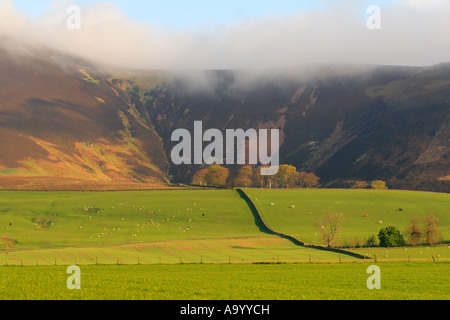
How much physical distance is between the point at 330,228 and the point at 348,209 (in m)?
35.8

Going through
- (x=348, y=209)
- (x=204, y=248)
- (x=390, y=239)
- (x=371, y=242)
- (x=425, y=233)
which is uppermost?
(x=348, y=209)

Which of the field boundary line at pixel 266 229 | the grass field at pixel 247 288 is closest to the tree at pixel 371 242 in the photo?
the field boundary line at pixel 266 229

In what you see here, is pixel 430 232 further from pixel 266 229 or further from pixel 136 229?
pixel 136 229

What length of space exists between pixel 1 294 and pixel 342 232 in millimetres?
97096

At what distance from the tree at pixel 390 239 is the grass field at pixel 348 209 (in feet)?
22.8

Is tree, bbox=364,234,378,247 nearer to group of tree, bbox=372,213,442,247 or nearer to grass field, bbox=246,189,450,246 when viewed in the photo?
group of tree, bbox=372,213,442,247

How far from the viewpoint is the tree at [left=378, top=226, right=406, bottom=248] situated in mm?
100938

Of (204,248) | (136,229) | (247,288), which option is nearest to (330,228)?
(204,248)

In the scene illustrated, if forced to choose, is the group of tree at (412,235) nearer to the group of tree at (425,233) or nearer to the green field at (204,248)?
the group of tree at (425,233)

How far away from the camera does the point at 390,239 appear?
101 metres

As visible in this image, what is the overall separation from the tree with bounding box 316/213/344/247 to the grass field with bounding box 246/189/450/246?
1546 millimetres

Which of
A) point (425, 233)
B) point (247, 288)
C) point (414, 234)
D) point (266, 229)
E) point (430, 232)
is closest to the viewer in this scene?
point (247, 288)
